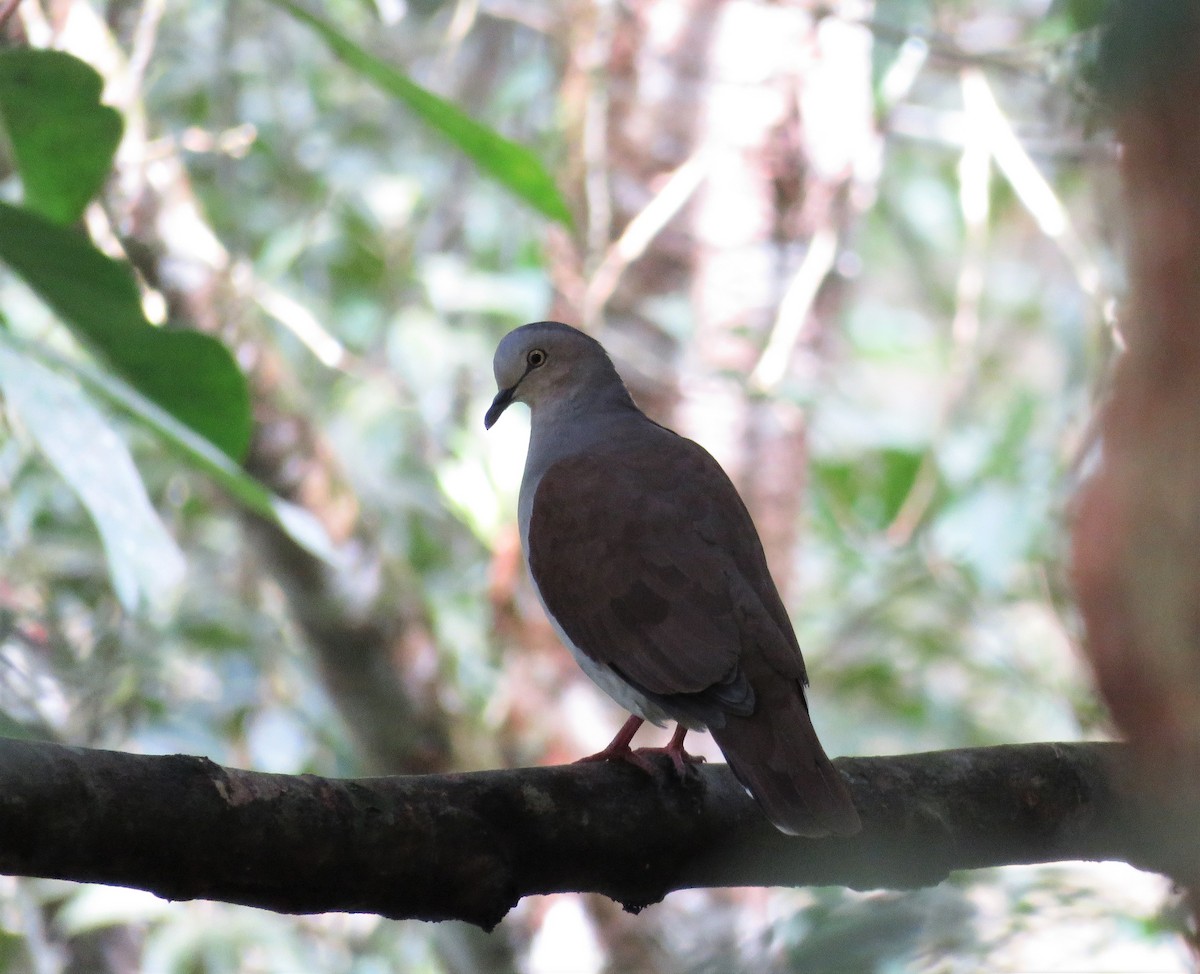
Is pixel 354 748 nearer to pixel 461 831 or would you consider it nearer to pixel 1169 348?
pixel 461 831

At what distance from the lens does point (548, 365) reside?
3.35 meters

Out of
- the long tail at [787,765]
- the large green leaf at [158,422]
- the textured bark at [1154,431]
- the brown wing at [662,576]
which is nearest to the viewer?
the textured bark at [1154,431]

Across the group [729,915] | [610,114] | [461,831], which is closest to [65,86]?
[461,831]

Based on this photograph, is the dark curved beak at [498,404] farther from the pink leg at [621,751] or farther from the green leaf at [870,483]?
the green leaf at [870,483]

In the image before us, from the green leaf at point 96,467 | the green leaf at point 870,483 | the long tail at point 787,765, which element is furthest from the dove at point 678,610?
the green leaf at point 870,483

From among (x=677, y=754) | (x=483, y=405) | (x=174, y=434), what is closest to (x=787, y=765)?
(x=677, y=754)

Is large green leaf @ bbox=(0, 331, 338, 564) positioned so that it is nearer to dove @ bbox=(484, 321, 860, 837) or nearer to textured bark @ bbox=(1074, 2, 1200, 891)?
dove @ bbox=(484, 321, 860, 837)

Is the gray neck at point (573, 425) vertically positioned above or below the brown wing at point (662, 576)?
above

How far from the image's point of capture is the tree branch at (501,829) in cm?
149

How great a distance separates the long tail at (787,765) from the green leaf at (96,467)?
3.16 ft

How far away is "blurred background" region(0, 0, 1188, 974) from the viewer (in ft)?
12.7

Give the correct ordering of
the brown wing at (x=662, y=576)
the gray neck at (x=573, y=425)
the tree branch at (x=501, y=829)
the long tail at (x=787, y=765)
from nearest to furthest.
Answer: the tree branch at (x=501, y=829), the long tail at (x=787, y=765), the brown wing at (x=662, y=576), the gray neck at (x=573, y=425)

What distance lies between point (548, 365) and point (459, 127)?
0.89 m

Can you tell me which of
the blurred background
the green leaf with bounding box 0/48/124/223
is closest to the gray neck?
the blurred background
